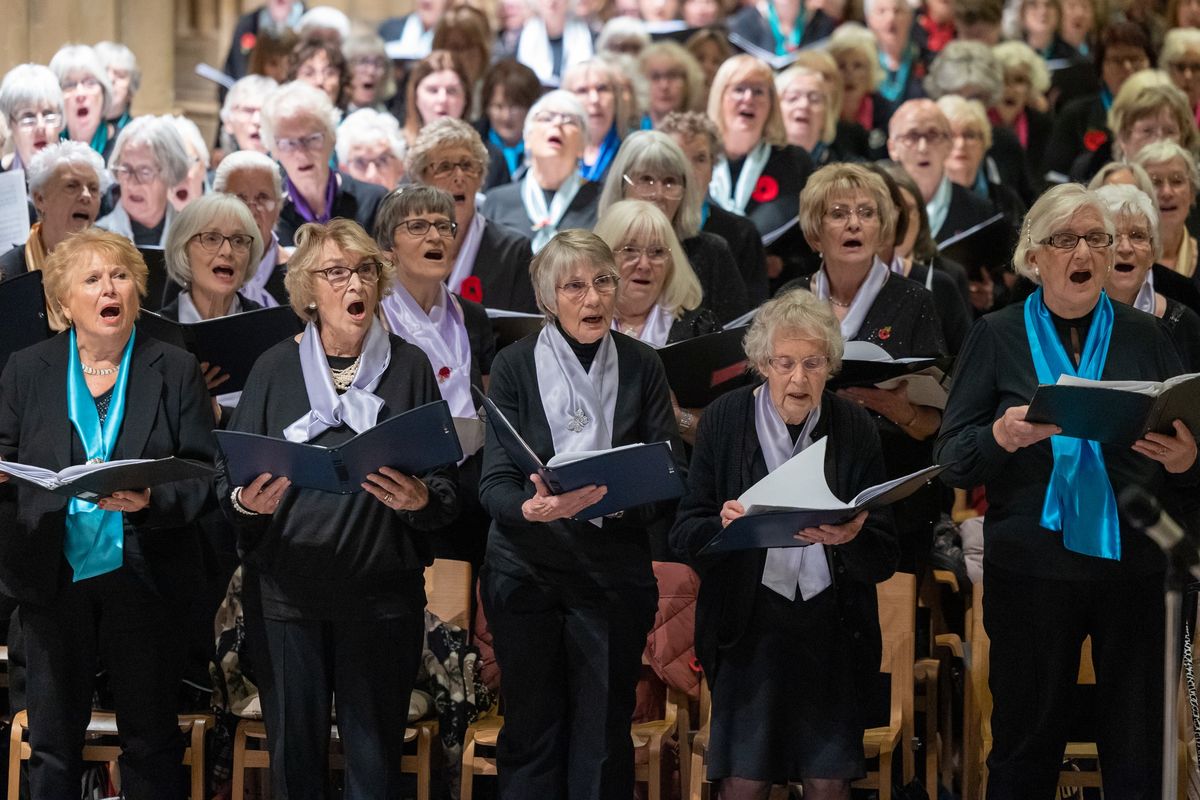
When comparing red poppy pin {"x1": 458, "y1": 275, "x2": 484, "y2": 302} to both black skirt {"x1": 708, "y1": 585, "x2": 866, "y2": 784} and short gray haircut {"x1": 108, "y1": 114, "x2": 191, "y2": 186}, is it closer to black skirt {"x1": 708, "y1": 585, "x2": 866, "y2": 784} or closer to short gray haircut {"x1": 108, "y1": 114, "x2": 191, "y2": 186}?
short gray haircut {"x1": 108, "y1": 114, "x2": 191, "y2": 186}

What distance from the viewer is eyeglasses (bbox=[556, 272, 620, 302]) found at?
4.37m

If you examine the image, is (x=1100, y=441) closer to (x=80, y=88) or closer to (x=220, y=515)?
(x=220, y=515)

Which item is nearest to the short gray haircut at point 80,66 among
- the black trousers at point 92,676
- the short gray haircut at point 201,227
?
the short gray haircut at point 201,227

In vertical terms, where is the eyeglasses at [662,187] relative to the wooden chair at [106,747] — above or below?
above

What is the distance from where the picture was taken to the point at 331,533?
13.7ft

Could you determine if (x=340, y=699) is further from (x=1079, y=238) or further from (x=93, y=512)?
(x=1079, y=238)

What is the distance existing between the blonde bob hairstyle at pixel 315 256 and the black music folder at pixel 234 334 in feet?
1.48

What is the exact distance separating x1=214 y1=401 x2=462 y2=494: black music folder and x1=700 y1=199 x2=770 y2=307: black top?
2320 mm

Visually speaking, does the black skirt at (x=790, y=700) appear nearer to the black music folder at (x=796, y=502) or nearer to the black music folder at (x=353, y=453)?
the black music folder at (x=796, y=502)

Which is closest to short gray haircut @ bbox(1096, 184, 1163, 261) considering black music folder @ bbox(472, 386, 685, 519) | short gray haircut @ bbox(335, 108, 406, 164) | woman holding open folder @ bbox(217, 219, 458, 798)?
black music folder @ bbox(472, 386, 685, 519)

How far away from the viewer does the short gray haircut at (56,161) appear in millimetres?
5738

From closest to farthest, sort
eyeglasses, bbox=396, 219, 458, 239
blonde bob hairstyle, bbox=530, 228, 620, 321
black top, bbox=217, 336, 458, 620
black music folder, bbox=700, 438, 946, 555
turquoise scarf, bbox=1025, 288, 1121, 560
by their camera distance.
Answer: black music folder, bbox=700, 438, 946, 555 → turquoise scarf, bbox=1025, 288, 1121, 560 → black top, bbox=217, 336, 458, 620 → blonde bob hairstyle, bbox=530, 228, 620, 321 → eyeglasses, bbox=396, 219, 458, 239

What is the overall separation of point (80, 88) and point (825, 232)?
3550mm

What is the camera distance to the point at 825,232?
5211mm
